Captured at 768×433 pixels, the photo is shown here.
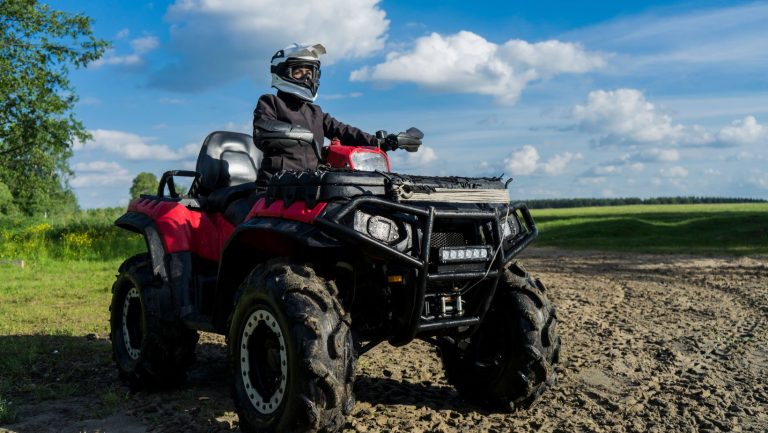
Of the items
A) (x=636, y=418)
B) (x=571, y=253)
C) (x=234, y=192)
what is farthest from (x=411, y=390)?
(x=571, y=253)

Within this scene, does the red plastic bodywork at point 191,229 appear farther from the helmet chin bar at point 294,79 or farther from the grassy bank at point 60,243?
the grassy bank at point 60,243

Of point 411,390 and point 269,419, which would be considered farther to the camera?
point 411,390

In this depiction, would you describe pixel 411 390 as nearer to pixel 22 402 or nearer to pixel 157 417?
pixel 157 417

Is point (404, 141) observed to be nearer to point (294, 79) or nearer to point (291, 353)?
point (294, 79)

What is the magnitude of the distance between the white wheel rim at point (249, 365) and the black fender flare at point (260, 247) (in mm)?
407

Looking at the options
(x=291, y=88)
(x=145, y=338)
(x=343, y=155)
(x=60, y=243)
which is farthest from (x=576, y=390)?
(x=60, y=243)

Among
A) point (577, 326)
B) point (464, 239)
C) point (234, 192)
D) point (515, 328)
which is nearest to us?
point (464, 239)

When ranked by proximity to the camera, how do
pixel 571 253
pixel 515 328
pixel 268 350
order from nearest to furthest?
pixel 268 350
pixel 515 328
pixel 571 253

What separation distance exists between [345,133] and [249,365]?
7.50 ft

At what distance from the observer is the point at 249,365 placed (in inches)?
157

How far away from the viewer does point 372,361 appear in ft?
20.6

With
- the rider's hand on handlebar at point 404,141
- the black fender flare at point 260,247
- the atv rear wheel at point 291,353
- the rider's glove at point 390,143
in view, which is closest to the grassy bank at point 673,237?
the rider's hand on handlebar at point 404,141

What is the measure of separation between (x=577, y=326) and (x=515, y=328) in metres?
3.81

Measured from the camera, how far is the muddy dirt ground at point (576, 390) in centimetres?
452
